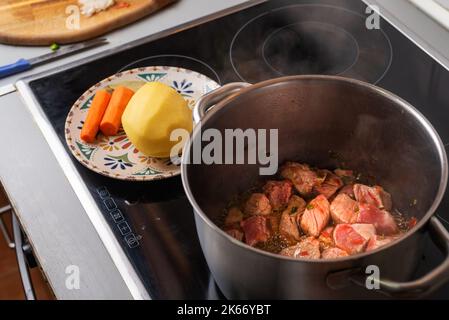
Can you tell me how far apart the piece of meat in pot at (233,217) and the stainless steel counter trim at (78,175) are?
0.16 meters

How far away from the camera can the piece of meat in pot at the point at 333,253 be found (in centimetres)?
80

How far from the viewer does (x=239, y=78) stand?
1102 millimetres

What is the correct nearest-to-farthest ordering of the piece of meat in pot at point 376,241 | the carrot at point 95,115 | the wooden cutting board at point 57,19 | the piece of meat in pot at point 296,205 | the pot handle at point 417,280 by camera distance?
the pot handle at point 417,280
the piece of meat in pot at point 376,241
the piece of meat in pot at point 296,205
the carrot at point 95,115
the wooden cutting board at point 57,19

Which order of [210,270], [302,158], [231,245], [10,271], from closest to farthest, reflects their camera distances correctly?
[231,245] → [210,270] → [302,158] → [10,271]

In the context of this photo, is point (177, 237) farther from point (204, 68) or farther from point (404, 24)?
point (404, 24)

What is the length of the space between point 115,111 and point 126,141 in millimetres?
53

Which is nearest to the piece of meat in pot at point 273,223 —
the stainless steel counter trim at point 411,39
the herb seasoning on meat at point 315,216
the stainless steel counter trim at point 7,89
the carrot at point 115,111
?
the herb seasoning on meat at point 315,216

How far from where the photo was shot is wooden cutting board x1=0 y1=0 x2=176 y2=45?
1.19 m

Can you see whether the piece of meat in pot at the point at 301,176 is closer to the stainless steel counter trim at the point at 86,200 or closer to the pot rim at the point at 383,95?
the pot rim at the point at 383,95

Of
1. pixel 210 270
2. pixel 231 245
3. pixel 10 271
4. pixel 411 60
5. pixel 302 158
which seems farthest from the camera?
pixel 10 271

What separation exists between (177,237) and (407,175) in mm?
337

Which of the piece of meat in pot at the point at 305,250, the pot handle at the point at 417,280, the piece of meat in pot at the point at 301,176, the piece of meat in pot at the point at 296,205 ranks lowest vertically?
the piece of meat in pot at the point at 305,250

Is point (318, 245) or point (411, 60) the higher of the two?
point (411, 60)

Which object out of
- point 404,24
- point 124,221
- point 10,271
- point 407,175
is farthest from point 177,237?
point 10,271
